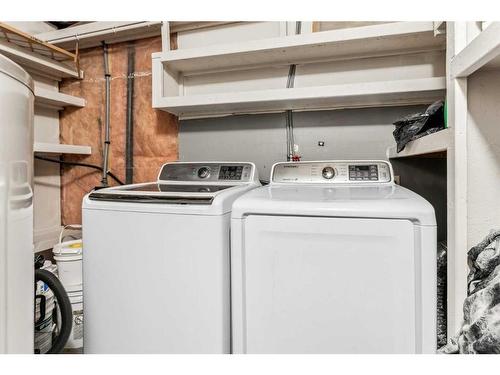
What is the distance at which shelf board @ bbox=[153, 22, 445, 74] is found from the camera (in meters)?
1.60

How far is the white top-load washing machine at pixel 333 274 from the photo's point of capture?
1.02 m

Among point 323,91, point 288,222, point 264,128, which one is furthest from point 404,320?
point 264,128

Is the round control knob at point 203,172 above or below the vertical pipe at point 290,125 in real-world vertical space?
below

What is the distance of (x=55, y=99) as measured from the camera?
2275 millimetres

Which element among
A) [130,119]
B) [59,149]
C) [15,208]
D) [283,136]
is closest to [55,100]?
[59,149]

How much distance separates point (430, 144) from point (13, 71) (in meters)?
1.41

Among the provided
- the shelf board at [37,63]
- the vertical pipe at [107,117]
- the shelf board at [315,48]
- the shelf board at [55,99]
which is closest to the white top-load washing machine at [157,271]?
the shelf board at [315,48]

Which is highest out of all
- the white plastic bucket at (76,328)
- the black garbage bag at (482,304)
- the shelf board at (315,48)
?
the shelf board at (315,48)

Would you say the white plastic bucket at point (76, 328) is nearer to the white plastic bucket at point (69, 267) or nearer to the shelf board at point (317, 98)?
the white plastic bucket at point (69, 267)

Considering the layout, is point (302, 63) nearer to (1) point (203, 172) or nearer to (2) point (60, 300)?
(1) point (203, 172)

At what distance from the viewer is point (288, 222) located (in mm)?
1111

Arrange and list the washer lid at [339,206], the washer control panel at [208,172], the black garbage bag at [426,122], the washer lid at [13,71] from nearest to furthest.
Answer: the washer lid at [13,71]
the washer lid at [339,206]
the black garbage bag at [426,122]
the washer control panel at [208,172]

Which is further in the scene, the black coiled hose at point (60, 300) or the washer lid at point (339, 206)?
the black coiled hose at point (60, 300)

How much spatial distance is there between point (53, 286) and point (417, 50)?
219 cm
